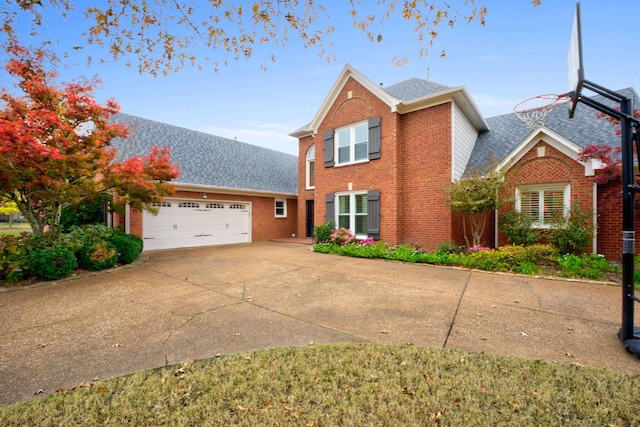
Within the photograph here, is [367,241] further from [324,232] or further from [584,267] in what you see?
[584,267]

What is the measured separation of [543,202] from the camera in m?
8.81

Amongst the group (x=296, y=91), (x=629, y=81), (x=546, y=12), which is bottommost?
(x=546, y=12)

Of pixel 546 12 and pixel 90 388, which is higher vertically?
pixel 546 12

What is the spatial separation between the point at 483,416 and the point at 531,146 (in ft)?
30.6

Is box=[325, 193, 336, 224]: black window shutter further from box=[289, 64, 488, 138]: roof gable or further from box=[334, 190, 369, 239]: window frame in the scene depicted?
box=[289, 64, 488, 138]: roof gable

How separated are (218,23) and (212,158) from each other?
12.1 m

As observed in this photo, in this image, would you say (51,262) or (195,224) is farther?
(195,224)

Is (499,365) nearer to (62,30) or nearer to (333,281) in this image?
(333,281)

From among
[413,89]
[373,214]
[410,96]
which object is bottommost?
[373,214]

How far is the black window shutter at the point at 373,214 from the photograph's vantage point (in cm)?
1062

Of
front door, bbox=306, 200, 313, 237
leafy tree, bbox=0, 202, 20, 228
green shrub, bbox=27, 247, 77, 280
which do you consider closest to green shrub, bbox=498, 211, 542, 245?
front door, bbox=306, 200, 313, 237

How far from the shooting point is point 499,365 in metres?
2.78

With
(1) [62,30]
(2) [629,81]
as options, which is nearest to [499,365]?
(1) [62,30]

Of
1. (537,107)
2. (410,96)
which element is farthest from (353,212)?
(537,107)
